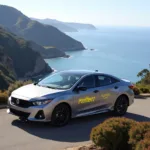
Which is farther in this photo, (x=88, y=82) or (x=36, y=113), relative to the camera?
(x=88, y=82)

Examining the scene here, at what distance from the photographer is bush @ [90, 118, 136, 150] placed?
537 cm

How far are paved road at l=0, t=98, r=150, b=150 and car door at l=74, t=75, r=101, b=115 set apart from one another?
16.3 inches

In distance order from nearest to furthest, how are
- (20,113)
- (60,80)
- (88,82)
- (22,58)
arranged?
(20,113) < (60,80) < (88,82) < (22,58)

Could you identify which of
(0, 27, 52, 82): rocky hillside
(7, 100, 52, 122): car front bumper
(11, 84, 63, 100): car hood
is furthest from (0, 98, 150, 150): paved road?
(0, 27, 52, 82): rocky hillside

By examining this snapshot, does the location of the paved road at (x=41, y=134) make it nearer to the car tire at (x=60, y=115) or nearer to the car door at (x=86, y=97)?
the car tire at (x=60, y=115)

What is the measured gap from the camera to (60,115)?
8.14m

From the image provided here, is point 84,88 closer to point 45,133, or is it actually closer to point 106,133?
point 45,133

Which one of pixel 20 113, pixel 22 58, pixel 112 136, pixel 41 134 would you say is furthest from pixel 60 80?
pixel 22 58

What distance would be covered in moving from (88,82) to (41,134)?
2263mm

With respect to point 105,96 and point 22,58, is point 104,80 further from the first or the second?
point 22,58

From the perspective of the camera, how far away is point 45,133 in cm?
756

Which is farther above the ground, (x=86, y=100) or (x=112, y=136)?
(x=86, y=100)

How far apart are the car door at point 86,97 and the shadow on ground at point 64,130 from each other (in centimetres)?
37

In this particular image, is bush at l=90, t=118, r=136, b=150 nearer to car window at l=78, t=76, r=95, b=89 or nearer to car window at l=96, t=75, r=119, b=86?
car window at l=78, t=76, r=95, b=89
